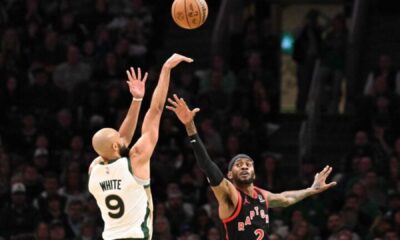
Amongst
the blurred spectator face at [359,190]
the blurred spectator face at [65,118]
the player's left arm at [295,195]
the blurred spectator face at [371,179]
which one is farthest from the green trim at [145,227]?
the blurred spectator face at [65,118]

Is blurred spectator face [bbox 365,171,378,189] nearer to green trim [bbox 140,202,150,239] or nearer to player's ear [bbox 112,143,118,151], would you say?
green trim [bbox 140,202,150,239]

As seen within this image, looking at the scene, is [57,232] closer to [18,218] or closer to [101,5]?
[18,218]

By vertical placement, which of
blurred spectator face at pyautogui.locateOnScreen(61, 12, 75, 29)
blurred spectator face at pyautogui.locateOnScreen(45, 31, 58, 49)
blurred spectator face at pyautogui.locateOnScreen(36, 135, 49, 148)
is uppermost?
blurred spectator face at pyautogui.locateOnScreen(61, 12, 75, 29)

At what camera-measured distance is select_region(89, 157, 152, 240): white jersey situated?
12672mm

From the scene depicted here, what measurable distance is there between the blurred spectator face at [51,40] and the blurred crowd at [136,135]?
0.09 feet

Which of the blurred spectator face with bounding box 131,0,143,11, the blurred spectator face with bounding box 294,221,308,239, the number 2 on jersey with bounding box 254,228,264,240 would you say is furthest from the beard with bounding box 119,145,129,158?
the blurred spectator face with bounding box 131,0,143,11

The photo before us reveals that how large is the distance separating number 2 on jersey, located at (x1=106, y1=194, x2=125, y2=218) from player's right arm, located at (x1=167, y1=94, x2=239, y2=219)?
3.71 ft

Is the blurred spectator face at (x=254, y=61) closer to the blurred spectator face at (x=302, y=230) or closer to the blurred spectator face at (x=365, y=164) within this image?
the blurred spectator face at (x=365, y=164)

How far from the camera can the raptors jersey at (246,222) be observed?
13.6 meters

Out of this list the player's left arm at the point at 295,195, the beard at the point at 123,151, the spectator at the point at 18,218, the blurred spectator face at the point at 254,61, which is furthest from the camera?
the blurred spectator face at the point at 254,61

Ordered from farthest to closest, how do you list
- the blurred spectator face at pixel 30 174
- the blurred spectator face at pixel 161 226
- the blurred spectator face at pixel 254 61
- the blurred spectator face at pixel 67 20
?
the blurred spectator face at pixel 67 20
the blurred spectator face at pixel 254 61
the blurred spectator face at pixel 30 174
the blurred spectator face at pixel 161 226

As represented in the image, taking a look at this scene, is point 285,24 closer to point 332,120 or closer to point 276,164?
point 332,120

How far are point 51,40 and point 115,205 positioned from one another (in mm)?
10342

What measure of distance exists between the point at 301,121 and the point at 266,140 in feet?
5.97
